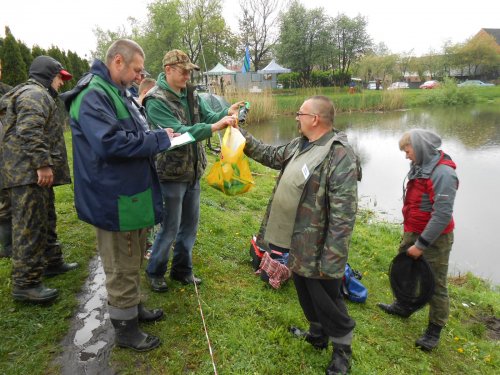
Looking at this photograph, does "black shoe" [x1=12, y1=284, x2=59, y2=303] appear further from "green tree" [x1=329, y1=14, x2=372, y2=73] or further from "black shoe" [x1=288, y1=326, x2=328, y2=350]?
"green tree" [x1=329, y1=14, x2=372, y2=73]

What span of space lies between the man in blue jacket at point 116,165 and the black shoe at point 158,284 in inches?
31.2

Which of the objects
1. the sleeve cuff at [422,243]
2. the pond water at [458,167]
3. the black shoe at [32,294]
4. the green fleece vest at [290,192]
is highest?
the green fleece vest at [290,192]

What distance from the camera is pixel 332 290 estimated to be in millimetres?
2576

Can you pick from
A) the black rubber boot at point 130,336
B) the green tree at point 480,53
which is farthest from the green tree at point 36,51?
the green tree at point 480,53

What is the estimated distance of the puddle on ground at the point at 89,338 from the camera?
8.28 ft

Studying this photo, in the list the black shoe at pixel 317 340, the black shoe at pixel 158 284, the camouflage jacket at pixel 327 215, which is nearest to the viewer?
the camouflage jacket at pixel 327 215

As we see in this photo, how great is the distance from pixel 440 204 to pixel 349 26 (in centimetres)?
4071

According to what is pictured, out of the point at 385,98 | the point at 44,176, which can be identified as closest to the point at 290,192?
the point at 44,176

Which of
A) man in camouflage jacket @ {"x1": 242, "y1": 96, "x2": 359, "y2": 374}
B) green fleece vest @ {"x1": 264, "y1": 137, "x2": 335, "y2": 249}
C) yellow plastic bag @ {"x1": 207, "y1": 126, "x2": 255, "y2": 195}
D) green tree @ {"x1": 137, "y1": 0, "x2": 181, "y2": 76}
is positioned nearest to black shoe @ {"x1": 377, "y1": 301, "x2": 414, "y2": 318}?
man in camouflage jacket @ {"x1": 242, "y1": 96, "x2": 359, "y2": 374}

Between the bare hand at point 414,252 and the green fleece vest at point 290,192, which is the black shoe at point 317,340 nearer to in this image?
the green fleece vest at point 290,192

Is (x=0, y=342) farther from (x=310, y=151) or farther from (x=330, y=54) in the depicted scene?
(x=330, y=54)

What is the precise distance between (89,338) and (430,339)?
300 cm

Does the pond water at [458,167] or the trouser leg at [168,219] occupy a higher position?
the trouser leg at [168,219]

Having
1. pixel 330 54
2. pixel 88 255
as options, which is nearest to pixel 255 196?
pixel 88 255
